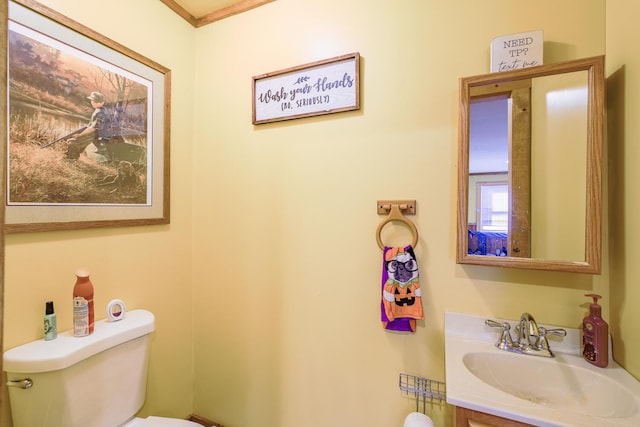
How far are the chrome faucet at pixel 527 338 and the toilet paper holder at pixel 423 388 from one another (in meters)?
0.32

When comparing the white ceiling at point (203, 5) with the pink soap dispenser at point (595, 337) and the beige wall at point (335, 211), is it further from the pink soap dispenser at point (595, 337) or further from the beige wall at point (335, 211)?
the pink soap dispenser at point (595, 337)

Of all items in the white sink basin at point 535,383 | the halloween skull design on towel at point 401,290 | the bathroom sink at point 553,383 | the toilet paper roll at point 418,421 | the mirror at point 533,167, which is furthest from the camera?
the halloween skull design on towel at point 401,290

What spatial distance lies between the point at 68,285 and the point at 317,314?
1058 mm

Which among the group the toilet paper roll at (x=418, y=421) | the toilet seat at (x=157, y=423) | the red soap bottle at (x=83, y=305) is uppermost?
the red soap bottle at (x=83, y=305)

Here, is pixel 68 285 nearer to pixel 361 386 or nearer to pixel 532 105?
pixel 361 386

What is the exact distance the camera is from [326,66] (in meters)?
1.38

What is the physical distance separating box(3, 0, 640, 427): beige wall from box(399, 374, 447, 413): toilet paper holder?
4 centimetres

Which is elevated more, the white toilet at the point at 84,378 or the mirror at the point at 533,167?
the mirror at the point at 533,167

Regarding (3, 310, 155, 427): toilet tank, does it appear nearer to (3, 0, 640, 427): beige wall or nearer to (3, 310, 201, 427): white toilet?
(3, 310, 201, 427): white toilet

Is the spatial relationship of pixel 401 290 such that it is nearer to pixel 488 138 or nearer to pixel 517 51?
pixel 488 138

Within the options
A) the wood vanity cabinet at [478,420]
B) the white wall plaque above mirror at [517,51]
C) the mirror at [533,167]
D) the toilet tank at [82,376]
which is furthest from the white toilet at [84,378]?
the white wall plaque above mirror at [517,51]

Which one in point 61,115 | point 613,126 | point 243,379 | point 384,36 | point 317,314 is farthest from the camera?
point 243,379

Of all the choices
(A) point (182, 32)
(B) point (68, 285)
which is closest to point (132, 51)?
(A) point (182, 32)

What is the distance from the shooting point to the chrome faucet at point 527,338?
1.03 m
